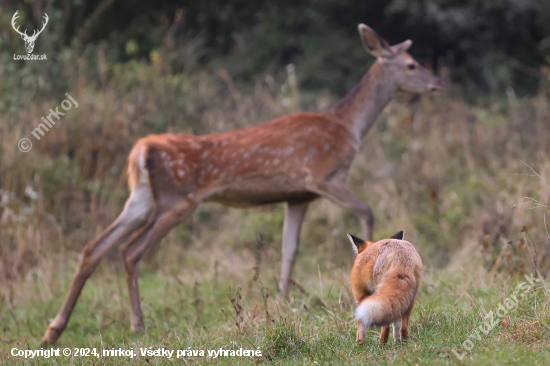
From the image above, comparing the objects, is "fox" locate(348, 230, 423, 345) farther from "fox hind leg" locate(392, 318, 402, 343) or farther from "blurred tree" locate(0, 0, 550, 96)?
"blurred tree" locate(0, 0, 550, 96)

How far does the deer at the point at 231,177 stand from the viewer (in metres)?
5.98

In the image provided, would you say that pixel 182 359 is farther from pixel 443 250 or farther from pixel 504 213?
pixel 443 250

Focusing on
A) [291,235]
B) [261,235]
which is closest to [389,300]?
[261,235]

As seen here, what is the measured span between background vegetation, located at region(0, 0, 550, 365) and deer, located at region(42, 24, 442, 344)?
1.71 ft

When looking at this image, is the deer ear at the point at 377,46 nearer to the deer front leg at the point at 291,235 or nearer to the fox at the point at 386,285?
the deer front leg at the point at 291,235

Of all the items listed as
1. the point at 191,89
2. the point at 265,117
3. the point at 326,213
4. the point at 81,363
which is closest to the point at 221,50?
Answer: the point at 191,89

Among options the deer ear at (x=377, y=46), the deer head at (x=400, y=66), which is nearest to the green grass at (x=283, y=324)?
the deer head at (x=400, y=66)

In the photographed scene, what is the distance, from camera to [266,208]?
8.80m

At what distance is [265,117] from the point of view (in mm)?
10211

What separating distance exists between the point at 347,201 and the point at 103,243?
2213 millimetres

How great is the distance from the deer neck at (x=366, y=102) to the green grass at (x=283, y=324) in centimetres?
150

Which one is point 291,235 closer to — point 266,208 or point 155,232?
point 155,232

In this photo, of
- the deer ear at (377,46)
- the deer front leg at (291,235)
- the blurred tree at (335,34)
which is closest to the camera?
the deer front leg at (291,235)

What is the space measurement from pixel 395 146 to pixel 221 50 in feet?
25.1
